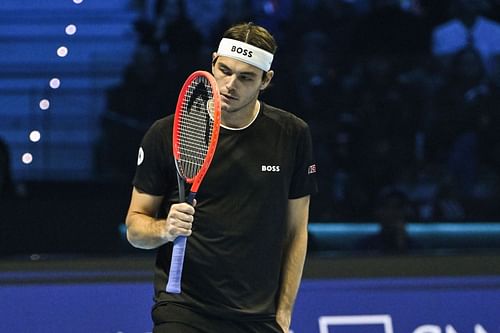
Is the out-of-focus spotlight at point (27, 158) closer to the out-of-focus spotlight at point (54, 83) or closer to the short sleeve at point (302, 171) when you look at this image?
the out-of-focus spotlight at point (54, 83)

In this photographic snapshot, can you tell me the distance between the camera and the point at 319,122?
17.6ft

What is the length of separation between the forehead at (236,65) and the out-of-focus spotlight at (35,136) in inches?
84.1

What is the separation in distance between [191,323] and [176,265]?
0.85 ft

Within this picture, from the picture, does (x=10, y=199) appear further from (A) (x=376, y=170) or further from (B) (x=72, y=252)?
(A) (x=376, y=170)

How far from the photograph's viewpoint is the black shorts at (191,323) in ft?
10.3

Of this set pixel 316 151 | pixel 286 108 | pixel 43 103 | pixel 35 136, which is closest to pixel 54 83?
pixel 43 103

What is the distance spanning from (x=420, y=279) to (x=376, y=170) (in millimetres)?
727

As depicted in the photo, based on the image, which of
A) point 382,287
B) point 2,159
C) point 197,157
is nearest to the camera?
point 197,157

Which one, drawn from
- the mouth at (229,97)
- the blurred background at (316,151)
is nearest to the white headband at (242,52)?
the mouth at (229,97)

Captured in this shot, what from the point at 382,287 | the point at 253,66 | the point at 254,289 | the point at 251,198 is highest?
the point at 253,66

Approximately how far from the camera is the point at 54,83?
16.9 ft

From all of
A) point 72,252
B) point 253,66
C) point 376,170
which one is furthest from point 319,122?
point 253,66

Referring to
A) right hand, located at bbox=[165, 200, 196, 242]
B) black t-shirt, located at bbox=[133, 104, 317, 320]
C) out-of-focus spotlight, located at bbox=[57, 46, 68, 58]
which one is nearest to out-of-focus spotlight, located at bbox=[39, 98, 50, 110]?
out-of-focus spotlight, located at bbox=[57, 46, 68, 58]

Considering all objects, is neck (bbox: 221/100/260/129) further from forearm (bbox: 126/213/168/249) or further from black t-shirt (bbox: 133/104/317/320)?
forearm (bbox: 126/213/168/249)
